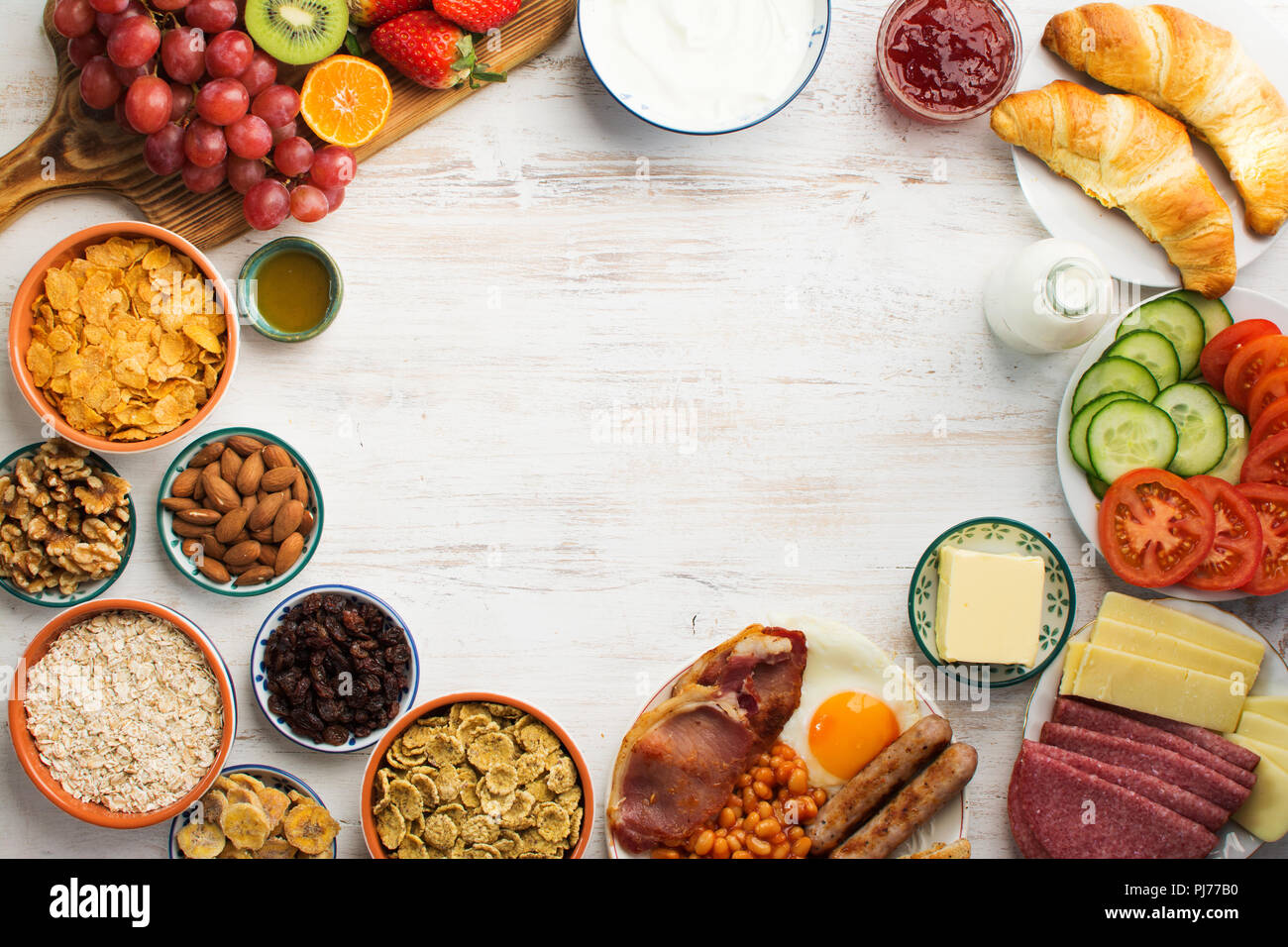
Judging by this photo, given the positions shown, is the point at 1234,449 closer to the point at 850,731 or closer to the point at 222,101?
the point at 850,731

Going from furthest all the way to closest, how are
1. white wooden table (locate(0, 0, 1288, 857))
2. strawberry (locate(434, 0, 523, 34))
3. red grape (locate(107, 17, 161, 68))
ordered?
1. white wooden table (locate(0, 0, 1288, 857))
2. strawberry (locate(434, 0, 523, 34))
3. red grape (locate(107, 17, 161, 68))

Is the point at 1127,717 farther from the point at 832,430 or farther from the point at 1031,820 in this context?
the point at 832,430

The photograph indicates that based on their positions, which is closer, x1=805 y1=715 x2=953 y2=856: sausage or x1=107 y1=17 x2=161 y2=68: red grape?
x1=107 y1=17 x2=161 y2=68: red grape

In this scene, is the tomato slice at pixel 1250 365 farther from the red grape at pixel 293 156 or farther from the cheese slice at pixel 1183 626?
the red grape at pixel 293 156

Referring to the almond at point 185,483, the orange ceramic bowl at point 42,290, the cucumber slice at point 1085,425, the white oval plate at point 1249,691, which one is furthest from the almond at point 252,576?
the cucumber slice at point 1085,425

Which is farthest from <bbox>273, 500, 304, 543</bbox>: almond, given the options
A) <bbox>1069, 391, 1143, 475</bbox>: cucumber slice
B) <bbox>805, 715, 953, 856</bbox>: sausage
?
<bbox>1069, 391, 1143, 475</bbox>: cucumber slice

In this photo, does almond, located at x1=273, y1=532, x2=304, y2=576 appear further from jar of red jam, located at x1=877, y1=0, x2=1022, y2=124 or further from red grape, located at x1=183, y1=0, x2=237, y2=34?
jar of red jam, located at x1=877, y1=0, x2=1022, y2=124
